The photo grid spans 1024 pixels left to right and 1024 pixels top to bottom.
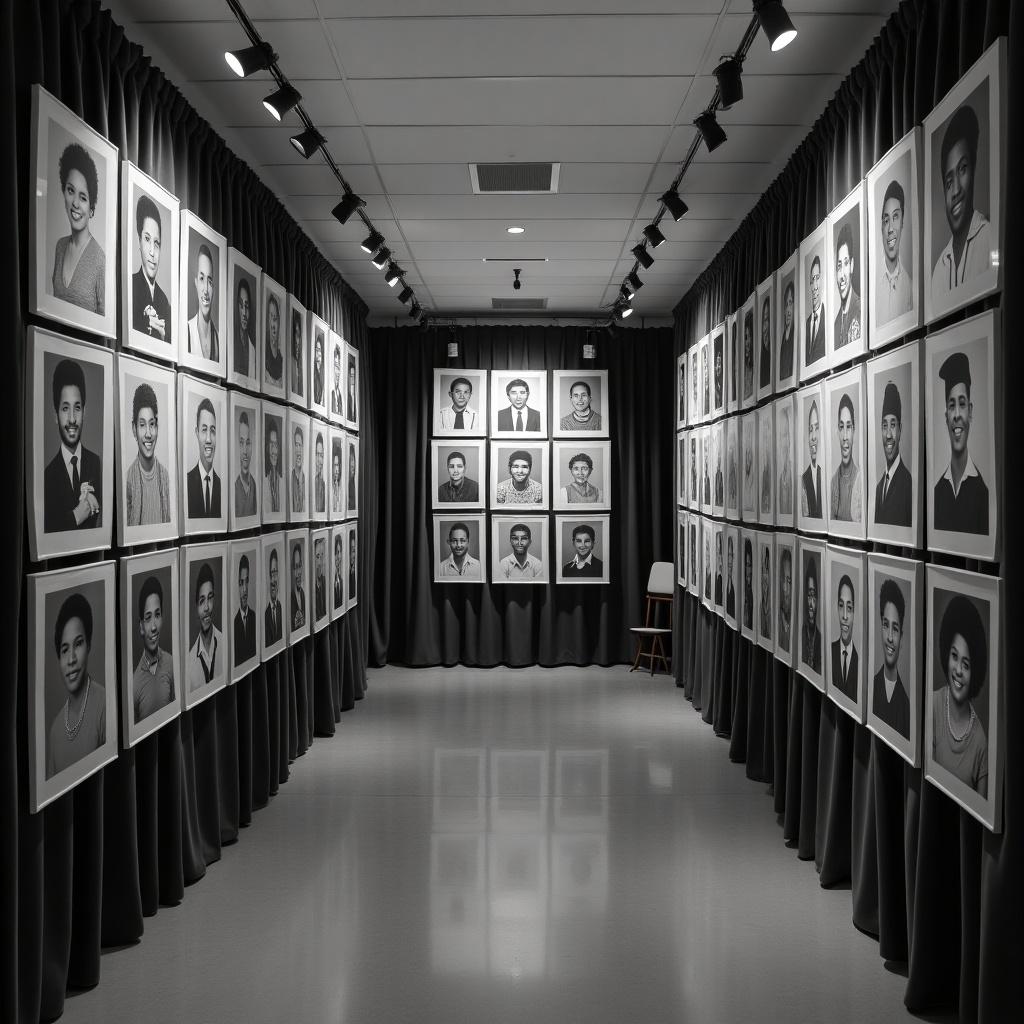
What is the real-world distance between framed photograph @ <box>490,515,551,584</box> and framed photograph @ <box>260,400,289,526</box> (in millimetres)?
4415

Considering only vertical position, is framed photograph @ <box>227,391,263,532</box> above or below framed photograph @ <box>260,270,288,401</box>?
below

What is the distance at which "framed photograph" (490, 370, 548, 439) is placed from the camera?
10.8 m

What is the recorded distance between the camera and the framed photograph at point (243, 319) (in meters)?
5.28

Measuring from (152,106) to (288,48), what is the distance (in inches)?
24.1

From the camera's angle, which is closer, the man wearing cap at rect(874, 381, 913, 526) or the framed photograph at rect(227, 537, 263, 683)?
the man wearing cap at rect(874, 381, 913, 526)

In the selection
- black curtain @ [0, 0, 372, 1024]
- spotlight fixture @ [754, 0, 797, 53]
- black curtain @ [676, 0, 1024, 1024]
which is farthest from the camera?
spotlight fixture @ [754, 0, 797, 53]

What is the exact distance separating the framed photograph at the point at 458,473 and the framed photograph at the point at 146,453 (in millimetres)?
6366

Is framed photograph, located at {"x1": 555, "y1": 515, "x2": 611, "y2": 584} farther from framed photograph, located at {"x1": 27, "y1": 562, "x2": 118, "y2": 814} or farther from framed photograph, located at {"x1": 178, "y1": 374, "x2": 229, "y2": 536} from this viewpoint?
framed photograph, located at {"x1": 27, "y1": 562, "x2": 118, "y2": 814}

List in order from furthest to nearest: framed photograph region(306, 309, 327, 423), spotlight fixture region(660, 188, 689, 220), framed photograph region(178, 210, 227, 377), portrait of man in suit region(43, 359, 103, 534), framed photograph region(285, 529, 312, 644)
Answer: framed photograph region(306, 309, 327, 423), framed photograph region(285, 529, 312, 644), spotlight fixture region(660, 188, 689, 220), framed photograph region(178, 210, 227, 377), portrait of man in suit region(43, 359, 103, 534)

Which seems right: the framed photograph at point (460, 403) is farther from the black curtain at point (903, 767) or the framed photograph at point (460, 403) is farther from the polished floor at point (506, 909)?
the black curtain at point (903, 767)

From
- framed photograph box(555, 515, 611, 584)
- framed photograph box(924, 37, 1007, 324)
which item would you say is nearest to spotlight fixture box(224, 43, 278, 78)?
framed photograph box(924, 37, 1007, 324)

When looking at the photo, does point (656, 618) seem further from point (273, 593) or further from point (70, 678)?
point (70, 678)

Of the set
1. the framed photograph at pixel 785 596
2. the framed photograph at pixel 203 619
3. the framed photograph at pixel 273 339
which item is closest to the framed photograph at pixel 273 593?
the framed photograph at pixel 203 619

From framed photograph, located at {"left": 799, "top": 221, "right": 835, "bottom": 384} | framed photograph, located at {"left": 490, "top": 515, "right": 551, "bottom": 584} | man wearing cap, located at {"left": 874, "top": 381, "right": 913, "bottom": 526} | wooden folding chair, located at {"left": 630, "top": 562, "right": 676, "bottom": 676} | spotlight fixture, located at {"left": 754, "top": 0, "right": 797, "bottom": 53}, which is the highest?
spotlight fixture, located at {"left": 754, "top": 0, "right": 797, "bottom": 53}
